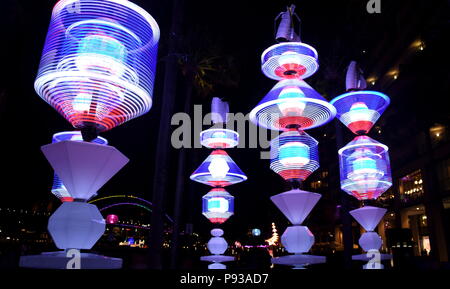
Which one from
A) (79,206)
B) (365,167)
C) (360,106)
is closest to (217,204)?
(365,167)

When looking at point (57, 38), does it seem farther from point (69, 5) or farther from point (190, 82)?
point (190, 82)

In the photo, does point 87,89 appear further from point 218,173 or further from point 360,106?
point 218,173

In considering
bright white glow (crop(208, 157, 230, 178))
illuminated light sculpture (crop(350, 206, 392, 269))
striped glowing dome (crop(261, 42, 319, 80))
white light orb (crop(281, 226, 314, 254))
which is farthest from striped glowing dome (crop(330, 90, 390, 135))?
bright white glow (crop(208, 157, 230, 178))

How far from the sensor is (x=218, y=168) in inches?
364

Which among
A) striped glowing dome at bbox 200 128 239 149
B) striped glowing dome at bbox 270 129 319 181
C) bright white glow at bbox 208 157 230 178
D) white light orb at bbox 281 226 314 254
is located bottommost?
white light orb at bbox 281 226 314 254

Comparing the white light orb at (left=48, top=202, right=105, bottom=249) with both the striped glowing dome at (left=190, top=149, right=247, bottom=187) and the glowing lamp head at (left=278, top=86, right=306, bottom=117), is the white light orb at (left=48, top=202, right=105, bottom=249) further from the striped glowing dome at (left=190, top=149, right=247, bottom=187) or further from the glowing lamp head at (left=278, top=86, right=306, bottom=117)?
the striped glowing dome at (left=190, top=149, right=247, bottom=187)

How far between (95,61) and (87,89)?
268mm

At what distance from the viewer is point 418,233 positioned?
28172 millimetres

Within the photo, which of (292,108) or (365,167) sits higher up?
(292,108)

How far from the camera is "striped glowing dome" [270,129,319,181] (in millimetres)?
6094

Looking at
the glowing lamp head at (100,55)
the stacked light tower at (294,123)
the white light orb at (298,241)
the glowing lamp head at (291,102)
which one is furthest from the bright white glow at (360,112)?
the glowing lamp head at (100,55)

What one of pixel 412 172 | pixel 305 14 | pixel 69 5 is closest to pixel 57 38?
pixel 69 5

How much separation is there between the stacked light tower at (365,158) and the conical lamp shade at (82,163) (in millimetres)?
5317

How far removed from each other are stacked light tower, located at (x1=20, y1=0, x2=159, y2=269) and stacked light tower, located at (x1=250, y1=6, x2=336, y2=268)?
2.95 metres
